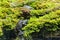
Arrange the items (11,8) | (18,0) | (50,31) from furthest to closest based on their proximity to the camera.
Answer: (18,0) < (11,8) < (50,31)

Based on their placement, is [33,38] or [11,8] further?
[11,8]

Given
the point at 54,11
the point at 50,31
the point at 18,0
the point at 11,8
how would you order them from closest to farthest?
the point at 50,31
the point at 54,11
the point at 11,8
the point at 18,0

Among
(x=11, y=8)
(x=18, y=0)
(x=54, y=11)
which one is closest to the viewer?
(x=54, y=11)

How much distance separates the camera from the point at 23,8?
7.02 m

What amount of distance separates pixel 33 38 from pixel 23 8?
116 cm

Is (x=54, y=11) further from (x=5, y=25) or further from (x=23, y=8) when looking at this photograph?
(x=5, y=25)

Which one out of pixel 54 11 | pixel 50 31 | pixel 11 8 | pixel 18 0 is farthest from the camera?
pixel 18 0

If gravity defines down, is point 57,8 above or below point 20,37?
above

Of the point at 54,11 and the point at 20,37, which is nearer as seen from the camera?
the point at 20,37

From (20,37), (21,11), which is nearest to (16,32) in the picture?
(20,37)

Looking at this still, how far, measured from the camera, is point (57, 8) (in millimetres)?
6824

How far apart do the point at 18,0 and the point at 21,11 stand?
4.06 ft

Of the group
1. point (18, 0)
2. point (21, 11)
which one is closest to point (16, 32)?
point (21, 11)

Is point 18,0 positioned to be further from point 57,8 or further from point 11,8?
point 57,8
